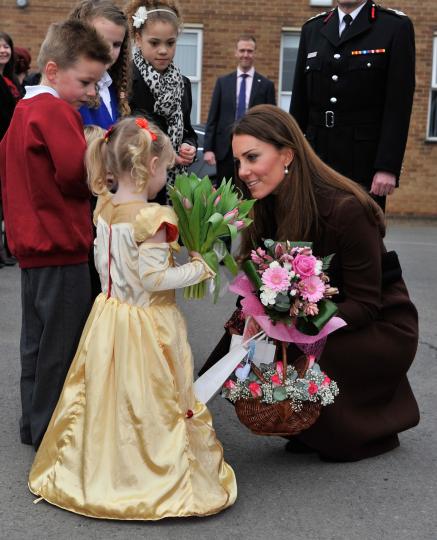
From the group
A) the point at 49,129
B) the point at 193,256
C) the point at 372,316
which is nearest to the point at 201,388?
the point at 193,256

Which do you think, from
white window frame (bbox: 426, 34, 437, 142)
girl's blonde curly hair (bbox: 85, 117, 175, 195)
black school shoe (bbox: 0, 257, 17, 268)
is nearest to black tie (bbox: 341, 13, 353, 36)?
girl's blonde curly hair (bbox: 85, 117, 175, 195)

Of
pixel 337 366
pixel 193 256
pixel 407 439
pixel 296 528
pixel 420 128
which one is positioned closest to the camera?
pixel 296 528

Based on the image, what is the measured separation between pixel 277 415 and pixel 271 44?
41.8 feet

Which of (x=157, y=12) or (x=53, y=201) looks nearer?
(x=53, y=201)

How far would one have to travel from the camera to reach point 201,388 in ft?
11.9

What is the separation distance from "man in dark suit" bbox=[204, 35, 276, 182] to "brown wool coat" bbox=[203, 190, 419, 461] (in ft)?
18.3

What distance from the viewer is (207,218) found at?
349cm

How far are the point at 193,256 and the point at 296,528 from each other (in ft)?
3.56

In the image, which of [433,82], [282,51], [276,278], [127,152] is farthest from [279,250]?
[433,82]

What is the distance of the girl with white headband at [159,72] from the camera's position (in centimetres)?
468

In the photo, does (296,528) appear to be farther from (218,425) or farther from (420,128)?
(420,128)

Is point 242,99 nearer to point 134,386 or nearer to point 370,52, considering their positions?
point 370,52

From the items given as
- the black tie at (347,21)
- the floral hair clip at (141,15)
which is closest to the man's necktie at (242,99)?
the black tie at (347,21)

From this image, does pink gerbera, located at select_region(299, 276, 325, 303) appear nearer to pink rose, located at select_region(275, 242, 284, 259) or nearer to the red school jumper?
pink rose, located at select_region(275, 242, 284, 259)
